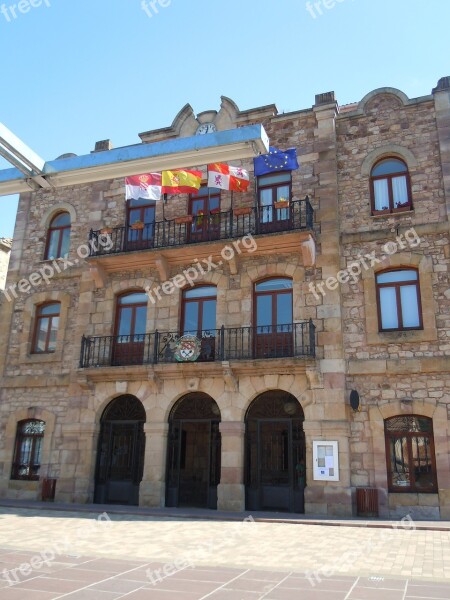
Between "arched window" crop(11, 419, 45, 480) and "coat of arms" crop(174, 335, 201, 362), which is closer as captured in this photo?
"coat of arms" crop(174, 335, 201, 362)

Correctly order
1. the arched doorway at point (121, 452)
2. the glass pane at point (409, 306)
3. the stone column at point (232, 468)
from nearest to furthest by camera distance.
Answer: the stone column at point (232, 468), the glass pane at point (409, 306), the arched doorway at point (121, 452)

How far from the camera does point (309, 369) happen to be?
547 inches

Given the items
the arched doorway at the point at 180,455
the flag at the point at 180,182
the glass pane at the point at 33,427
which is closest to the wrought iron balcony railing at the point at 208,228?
the flag at the point at 180,182

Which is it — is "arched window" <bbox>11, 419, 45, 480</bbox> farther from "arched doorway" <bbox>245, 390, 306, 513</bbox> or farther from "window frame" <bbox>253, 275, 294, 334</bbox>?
"window frame" <bbox>253, 275, 294, 334</bbox>

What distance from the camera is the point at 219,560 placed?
767 centimetres

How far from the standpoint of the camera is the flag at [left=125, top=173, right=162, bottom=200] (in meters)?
15.8

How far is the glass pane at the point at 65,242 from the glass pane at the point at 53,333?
236cm

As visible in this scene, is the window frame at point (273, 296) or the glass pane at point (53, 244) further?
the glass pane at point (53, 244)

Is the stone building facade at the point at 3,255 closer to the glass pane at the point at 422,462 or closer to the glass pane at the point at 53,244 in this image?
the glass pane at the point at 53,244

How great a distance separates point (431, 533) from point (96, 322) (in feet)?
36.3

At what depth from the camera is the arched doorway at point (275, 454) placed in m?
14.2

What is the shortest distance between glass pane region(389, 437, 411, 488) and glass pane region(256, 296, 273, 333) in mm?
4454

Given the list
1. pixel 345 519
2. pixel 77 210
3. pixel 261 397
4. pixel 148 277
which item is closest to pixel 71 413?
pixel 148 277

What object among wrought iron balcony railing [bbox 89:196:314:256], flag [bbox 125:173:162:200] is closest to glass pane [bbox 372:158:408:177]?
wrought iron balcony railing [bbox 89:196:314:256]
